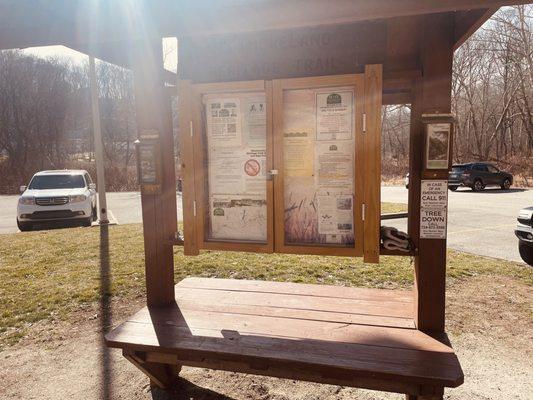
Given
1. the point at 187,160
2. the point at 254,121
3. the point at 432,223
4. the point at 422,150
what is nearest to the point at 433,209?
the point at 432,223

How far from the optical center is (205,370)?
148 inches

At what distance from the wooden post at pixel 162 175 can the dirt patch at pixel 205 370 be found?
80 cm

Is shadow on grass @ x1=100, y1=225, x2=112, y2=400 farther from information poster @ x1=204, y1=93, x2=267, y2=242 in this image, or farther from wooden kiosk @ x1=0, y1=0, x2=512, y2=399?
information poster @ x1=204, y1=93, x2=267, y2=242

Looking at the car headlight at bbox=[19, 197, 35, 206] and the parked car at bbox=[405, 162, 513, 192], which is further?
the parked car at bbox=[405, 162, 513, 192]

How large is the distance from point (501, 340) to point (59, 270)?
21.1ft

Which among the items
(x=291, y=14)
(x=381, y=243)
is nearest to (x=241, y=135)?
(x=291, y=14)

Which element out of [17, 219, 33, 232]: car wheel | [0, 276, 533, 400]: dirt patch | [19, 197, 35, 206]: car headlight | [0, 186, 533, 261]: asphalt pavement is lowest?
[0, 276, 533, 400]: dirt patch

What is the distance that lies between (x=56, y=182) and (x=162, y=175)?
10507mm

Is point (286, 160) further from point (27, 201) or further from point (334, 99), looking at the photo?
point (27, 201)

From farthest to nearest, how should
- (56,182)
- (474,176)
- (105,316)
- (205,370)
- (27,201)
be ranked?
(474,176) → (56,182) → (27,201) → (105,316) → (205,370)

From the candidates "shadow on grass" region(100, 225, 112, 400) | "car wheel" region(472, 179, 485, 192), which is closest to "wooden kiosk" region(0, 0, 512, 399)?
"shadow on grass" region(100, 225, 112, 400)

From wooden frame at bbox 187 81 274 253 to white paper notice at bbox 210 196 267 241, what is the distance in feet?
0.21

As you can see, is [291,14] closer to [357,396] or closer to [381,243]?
[381,243]

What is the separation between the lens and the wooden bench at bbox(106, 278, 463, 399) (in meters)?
2.41
